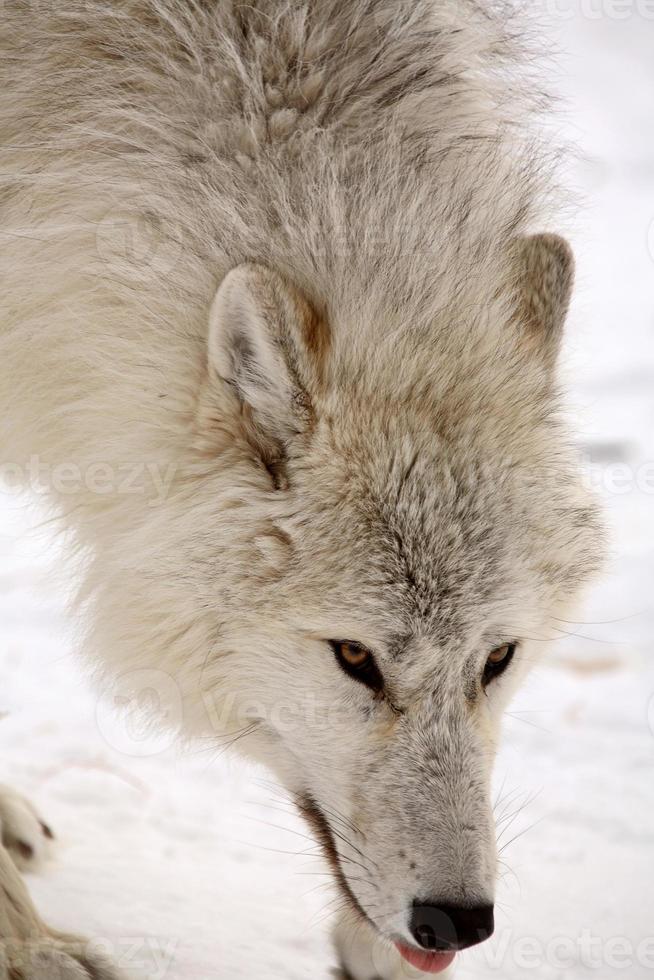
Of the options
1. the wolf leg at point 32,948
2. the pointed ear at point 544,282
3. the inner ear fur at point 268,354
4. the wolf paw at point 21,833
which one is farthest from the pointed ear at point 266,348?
the wolf paw at point 21,833

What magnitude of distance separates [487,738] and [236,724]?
77cm

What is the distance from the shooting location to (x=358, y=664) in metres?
3.06

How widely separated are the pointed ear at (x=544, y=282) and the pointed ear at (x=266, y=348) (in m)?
0.78

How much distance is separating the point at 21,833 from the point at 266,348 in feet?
7.24

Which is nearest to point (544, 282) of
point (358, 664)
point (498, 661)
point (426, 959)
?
point (498, 661)

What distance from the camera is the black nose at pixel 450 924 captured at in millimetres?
2838

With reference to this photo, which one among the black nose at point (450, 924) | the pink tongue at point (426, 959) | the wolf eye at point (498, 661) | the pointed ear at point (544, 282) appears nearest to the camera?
the black nose at point (450, 924)

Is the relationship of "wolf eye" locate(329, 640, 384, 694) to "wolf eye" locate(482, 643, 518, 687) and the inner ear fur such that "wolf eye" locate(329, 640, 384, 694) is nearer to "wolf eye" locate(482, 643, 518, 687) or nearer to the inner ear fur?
"wolf eye" locate(482, 643, 518, 687)

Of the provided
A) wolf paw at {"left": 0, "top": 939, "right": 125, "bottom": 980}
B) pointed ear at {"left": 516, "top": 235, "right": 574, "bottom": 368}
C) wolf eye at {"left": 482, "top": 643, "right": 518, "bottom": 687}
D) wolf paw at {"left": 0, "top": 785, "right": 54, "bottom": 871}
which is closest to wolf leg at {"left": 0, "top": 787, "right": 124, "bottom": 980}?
wolf paw at {"left": 0, "top": 939, "right": 125, "bottom": 980}

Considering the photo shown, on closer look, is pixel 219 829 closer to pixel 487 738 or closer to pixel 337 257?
pixel 487 738

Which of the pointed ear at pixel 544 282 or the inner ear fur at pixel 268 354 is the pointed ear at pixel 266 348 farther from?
the pointed ear at pixel 544 282

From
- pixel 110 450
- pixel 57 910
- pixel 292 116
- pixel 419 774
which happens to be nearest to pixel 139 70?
pixel 292 116

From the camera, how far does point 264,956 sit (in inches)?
146

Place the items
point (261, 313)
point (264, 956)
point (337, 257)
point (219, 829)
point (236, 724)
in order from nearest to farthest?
point (261, 313)
point (337, 257)
point (236, 724)
point (264, 956)
point (219, 829)
